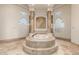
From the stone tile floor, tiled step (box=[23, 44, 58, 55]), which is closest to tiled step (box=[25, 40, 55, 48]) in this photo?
tiled step (box=[23, 44, 58, 55])

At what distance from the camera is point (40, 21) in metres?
1.92

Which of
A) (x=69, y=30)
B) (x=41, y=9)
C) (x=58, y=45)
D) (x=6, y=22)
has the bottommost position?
(x=58, y=45)

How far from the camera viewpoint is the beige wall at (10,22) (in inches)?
73.1

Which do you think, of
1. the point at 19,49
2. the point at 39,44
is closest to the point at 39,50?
the point at 39,44

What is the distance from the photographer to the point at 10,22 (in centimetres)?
187

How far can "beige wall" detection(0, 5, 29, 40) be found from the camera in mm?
1856

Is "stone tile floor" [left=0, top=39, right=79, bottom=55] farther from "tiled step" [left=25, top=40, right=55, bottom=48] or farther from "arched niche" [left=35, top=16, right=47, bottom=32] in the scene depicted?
"arched niche" [left=35, top=16, right=47, bottom=32]

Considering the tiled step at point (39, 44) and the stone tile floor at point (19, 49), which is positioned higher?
the tiled step at point (39, 44)

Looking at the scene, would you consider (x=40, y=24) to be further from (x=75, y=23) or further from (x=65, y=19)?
(x=75, y=23)

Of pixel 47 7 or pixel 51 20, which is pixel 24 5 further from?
pixel 51 20

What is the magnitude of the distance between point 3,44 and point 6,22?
1.37 ft

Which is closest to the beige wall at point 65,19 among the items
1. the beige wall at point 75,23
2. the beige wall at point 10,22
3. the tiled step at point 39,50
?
the beige wall at point 75,23

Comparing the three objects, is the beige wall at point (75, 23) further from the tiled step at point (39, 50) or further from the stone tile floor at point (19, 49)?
the tiled step at point (39, 50)
